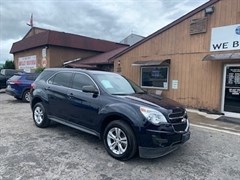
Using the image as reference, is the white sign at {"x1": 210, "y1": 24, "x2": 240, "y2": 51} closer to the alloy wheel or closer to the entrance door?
the entrance door

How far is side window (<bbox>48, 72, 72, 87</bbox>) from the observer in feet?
18.9

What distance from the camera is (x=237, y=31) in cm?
884

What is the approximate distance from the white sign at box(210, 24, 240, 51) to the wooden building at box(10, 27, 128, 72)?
9.02m

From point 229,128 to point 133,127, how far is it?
4.38 metres

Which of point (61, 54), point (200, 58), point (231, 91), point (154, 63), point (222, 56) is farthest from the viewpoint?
point (61, 54)

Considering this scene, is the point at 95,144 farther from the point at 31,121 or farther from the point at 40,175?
the point at 31,121

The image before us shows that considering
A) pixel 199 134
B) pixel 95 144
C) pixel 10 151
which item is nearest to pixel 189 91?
pixel 199 134

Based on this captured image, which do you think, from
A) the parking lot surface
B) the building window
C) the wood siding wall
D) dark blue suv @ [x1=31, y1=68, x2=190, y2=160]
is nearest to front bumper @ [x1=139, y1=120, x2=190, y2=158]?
dark blue suv @ [x1=31, y1=68, x2=190, y2=160]

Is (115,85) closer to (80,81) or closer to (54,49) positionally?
(80,81)

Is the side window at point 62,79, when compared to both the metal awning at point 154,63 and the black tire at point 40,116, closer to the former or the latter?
the black tire at point 40,116

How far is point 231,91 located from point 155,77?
3.87 metres

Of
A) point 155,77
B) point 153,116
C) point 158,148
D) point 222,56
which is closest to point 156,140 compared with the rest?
point 158,148

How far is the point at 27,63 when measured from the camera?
76.9 ft

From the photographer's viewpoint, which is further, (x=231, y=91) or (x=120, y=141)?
(x=231, y=91)
